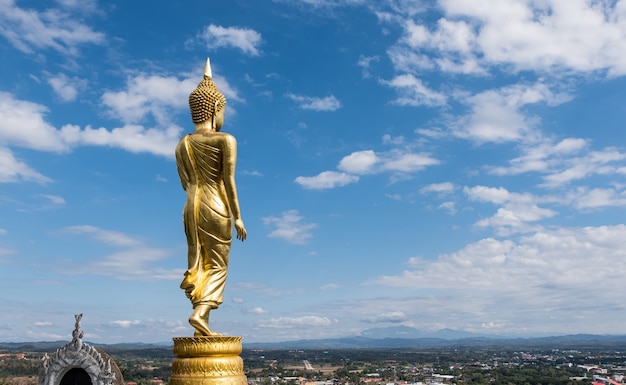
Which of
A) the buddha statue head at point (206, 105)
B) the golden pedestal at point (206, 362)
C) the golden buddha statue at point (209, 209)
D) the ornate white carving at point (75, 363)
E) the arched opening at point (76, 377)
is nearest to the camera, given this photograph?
the golden pedestal at point (206, 362)

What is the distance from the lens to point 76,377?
20.4 meters

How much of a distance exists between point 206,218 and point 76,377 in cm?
1353

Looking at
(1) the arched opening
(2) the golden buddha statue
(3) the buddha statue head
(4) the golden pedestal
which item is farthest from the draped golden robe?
(1) the arched opening

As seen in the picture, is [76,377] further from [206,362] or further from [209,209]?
[206,362]

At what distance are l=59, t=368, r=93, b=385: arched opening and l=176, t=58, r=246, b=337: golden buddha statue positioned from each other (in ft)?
41.8

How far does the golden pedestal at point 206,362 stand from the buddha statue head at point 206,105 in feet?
11.1

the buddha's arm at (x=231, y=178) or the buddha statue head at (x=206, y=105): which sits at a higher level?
the buddha statue head at (x=206, y=105)

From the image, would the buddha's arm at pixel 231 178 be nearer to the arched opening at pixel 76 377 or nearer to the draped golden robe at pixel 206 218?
the draped golden robe at pixel 206 218

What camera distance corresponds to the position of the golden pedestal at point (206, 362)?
8547 mm

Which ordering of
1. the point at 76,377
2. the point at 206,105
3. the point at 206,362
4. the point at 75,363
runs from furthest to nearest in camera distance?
the point at 76,377
the point at 75,363
the point at 206,105
the point at 206,362

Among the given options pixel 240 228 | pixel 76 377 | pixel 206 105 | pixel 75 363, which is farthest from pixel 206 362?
pixel 76 377

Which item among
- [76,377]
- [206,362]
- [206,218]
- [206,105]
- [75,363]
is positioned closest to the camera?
[206,362]

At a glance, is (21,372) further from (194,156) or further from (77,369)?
(194,156)

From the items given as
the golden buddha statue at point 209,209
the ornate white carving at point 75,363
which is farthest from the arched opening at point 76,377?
the golden buddha statue at point 209,209
